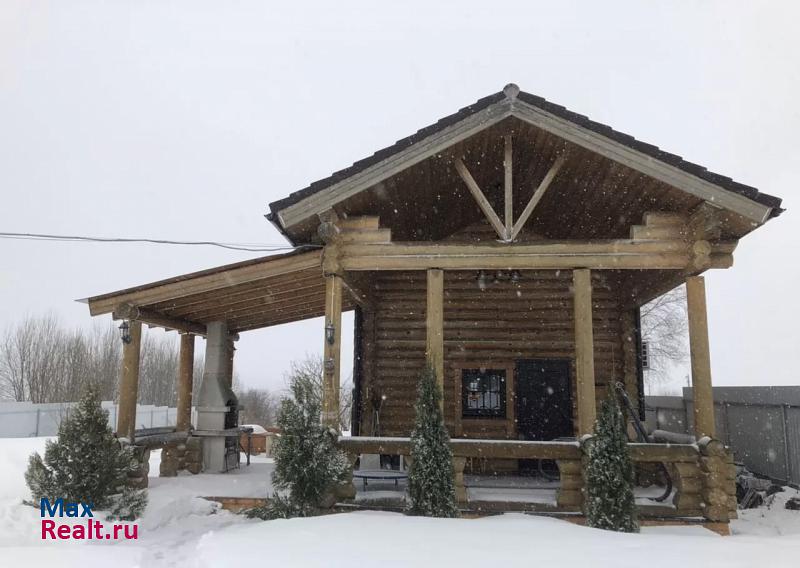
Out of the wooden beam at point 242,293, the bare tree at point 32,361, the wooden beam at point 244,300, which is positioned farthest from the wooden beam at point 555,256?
the bare tree at point 32,361

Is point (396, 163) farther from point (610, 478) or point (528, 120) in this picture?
point (610, 478)

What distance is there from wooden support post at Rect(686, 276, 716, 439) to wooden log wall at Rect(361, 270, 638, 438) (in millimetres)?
3566

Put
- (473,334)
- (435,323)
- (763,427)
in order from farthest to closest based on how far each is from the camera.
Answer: (473,334), (763,427), (435,323)

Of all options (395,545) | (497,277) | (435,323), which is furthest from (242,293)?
(395,545)

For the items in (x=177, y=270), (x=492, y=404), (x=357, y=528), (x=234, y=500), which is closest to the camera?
(x=357, y=528)

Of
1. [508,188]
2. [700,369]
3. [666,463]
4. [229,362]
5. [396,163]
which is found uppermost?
[396,163]

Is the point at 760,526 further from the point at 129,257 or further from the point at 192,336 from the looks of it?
the point at 129,257

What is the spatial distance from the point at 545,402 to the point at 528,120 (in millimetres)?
5845

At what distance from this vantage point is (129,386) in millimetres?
10836

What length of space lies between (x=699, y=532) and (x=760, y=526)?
1900 mm

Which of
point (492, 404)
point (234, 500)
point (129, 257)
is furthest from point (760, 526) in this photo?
point (129, 257)

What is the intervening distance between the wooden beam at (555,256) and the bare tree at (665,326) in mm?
30887

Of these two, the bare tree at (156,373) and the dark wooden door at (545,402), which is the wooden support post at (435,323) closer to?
the dark wooden door at (545,402)

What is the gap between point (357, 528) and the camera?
23.3ft
